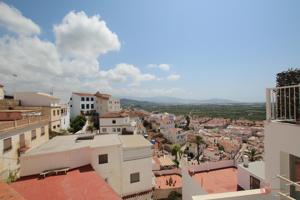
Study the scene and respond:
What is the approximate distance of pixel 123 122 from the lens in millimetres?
46594

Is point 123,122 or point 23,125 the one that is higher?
point 23,125

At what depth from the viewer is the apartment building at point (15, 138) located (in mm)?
14000

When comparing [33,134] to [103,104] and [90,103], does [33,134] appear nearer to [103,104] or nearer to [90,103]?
[103,104]

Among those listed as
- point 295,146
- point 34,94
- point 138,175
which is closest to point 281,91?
point 295,146

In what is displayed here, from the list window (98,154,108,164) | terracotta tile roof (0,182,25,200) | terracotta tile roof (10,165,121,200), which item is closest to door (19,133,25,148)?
terracotta tile roof (10,165,121,200)

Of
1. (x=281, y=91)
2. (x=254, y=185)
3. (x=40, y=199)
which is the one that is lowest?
(x=254, y=185)

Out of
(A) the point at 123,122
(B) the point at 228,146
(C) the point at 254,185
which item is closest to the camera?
(C) the point at 254,185

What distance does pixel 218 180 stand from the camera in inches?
527

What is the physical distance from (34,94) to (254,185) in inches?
1364

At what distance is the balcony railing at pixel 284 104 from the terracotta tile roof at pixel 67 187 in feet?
20.2

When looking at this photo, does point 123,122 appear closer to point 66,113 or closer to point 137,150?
point 66,113

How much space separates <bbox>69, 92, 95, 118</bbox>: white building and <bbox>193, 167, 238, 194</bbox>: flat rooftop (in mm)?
49555

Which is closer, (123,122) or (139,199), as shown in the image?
(139,199)

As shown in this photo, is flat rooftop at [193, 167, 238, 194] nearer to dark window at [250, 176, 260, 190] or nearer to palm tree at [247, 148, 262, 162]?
dark window at [250, 176, 260, 190]
